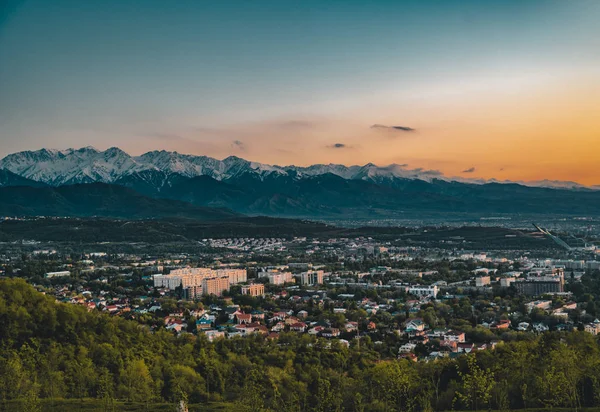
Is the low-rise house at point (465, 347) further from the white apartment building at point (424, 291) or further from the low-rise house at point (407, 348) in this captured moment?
the white apartment building at point (424, 291)

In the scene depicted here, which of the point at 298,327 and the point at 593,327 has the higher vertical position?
the point at 593,327

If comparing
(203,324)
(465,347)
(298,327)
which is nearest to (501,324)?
(465,347)

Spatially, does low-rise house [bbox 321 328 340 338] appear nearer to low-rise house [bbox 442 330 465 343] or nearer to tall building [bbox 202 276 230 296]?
low-rise house [bbox 442 330 465 343]

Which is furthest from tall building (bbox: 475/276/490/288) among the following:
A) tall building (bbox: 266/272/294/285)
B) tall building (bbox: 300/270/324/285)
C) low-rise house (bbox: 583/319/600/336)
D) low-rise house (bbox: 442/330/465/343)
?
low-rise house (bbox: 442/330/465/343)

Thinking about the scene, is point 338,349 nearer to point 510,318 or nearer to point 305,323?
point 305,323

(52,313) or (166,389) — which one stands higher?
(52,313)

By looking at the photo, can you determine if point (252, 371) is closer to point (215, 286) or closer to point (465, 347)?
point (465, 347)

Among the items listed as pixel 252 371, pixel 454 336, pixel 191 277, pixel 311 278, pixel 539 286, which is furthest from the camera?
pixel 311 278

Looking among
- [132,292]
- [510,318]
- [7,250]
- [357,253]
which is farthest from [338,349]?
[7,250]
